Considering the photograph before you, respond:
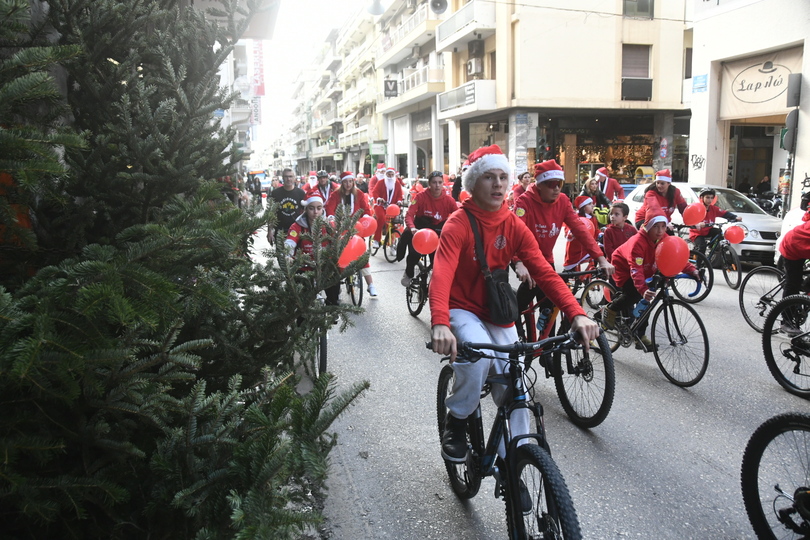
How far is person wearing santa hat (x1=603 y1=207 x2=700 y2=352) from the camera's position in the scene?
587 cm

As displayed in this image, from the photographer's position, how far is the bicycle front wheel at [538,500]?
231 cm

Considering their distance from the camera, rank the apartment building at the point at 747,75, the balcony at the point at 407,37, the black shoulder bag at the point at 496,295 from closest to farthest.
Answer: the black shoulder bag at the point at 496,295
the apartment building at the point at 747,75
the balcony at the point at 407,37

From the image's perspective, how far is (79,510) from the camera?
1.55m

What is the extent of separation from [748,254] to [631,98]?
17.7 m

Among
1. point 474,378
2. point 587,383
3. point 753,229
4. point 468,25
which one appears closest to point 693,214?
point 753,229

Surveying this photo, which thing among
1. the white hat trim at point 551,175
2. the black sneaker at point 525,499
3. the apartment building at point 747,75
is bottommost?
the black sneaker at point 525,499

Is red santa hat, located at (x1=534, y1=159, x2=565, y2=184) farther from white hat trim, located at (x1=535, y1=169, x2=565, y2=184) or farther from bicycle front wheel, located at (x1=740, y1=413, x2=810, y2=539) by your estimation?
bicycle front wheel, located at (x1=740, y1=413, x2=810, y2=539)

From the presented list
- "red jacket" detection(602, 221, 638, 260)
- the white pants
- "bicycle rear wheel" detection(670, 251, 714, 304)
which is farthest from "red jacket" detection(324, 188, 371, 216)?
the white pants

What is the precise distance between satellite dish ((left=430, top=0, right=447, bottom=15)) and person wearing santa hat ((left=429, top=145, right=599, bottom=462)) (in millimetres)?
30366

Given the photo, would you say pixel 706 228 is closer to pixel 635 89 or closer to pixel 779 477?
pixel 779 477

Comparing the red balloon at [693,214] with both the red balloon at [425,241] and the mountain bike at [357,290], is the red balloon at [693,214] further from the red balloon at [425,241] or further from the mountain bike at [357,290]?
the mountain bike at [357,290]

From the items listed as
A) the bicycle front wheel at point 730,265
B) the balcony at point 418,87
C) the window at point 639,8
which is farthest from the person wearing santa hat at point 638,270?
the balcony at point 418,87

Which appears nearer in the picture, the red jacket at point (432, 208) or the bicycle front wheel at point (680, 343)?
the bicycle front wheel at point (680, 343)

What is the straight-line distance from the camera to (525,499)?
8.73 feet
